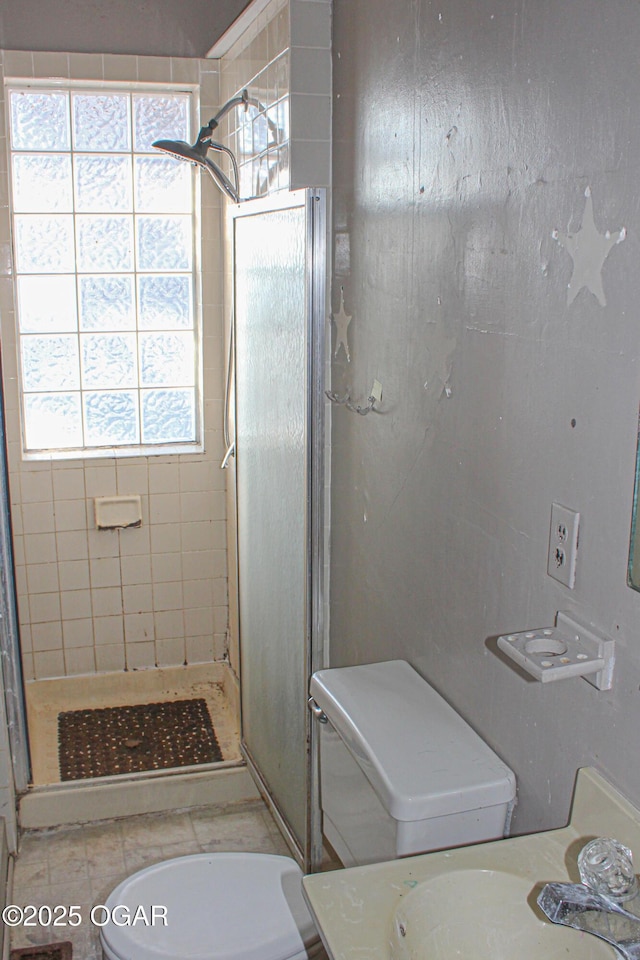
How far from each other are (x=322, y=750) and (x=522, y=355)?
34.5 inches

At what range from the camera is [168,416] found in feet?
11.3

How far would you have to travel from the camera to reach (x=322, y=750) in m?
1.74

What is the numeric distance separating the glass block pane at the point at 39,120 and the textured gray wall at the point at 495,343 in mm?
1385

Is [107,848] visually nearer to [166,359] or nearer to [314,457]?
[314,457]

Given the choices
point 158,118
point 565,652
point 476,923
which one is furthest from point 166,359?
point 476,923

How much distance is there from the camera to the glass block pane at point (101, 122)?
313cm

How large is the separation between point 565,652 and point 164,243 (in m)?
2.56

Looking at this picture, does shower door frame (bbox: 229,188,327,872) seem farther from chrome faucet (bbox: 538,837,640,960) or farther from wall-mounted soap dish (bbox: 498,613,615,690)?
chrome faucet (bbox: 538,837,640,960)

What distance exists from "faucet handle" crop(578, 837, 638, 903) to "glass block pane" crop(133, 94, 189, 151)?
112 inches

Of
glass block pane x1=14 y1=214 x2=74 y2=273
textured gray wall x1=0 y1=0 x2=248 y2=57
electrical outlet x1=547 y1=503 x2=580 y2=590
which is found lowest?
electrical outlet x1=547 y1=503 x2=580 y2=590

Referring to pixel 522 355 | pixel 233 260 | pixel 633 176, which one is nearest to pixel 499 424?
pixel 522 355

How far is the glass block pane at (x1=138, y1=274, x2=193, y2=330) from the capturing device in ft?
10.9

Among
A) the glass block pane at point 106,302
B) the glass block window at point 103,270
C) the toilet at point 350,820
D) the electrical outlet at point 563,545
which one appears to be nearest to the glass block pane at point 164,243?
the glass block window at point 103,270

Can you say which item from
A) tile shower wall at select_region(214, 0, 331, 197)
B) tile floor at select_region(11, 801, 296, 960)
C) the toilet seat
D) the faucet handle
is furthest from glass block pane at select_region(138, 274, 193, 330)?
the faucet handle
